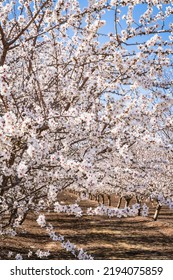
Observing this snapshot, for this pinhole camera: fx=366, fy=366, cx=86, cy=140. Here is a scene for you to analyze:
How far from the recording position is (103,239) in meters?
18.5

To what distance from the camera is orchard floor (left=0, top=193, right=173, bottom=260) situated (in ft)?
48.5

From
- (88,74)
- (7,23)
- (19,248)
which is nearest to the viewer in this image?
(88,74)

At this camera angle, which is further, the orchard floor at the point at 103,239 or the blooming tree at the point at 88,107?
the orchard floor at the point at 103,239

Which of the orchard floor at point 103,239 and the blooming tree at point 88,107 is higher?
the blooming tree at point 88,107

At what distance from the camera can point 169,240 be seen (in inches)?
750

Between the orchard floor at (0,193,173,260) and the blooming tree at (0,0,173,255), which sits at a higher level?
the blooming tree at (0,0,173,255)

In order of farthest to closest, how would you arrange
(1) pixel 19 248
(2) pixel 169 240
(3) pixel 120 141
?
(2) pixel 169 240 < (1) pixel 19 248 < (3) pixel 120 141

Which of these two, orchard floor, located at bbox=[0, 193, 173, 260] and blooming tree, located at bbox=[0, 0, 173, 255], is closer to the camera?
blooming tree, located at bbox=[0, 0, 173, 255]

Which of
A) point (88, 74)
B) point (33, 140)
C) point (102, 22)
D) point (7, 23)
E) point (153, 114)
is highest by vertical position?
point (7, 23)

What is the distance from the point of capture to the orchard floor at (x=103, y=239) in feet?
48.5

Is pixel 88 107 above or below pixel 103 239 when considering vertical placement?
above

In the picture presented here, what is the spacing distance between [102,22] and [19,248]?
10.6 meters
